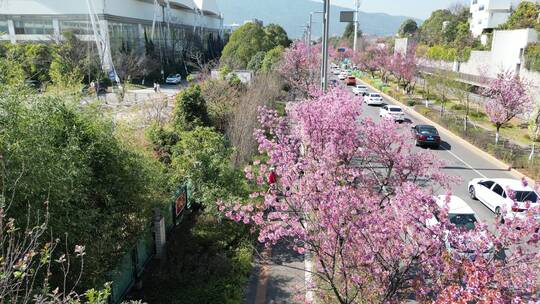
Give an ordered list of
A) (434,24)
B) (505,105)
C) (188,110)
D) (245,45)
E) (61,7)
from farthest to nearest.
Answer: (434,24), (61,7), (245,45), (505,105), (188,110)

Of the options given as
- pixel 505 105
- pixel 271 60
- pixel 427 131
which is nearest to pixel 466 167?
pixel 427 131

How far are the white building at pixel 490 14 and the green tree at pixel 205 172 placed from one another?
68.4m

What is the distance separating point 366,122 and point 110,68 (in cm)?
4271

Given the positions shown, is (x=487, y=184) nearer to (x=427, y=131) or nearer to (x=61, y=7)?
(x=427, y=131)

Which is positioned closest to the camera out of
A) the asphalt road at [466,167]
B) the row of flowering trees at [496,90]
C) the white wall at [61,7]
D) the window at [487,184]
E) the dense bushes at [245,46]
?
the window at [487,184]

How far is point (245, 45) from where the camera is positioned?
43125mm

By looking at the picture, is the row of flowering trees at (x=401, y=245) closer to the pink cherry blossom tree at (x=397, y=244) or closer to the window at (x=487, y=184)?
the pink cherry blossom tree at (x=397, y=244)

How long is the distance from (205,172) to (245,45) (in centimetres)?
3333

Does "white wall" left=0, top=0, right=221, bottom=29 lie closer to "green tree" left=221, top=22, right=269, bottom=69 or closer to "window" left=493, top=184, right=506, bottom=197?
"green tree" left=221, top=22, right=269, bottom=69

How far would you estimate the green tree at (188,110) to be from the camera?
17594 millimetres

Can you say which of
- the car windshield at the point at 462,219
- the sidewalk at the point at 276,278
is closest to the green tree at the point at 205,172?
the sidewalk at the point at 276,278

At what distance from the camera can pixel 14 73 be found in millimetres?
8680

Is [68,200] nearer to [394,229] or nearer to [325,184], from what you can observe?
[325,184]

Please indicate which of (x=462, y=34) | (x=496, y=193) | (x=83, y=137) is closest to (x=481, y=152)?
(x=496, y=193)
